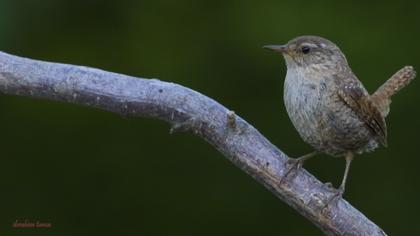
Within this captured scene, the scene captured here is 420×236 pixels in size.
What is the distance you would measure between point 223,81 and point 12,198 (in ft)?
5.44

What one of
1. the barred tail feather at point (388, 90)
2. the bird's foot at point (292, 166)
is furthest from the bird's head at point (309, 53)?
the bird's foot at point (292, 166)

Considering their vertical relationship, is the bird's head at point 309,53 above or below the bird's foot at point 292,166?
above

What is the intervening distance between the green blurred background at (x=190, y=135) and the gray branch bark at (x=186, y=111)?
1.91 meters

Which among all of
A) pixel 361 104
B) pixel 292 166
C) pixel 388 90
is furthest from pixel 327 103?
pixel 388 90

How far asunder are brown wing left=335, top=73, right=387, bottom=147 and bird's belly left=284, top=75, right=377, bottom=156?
0.12 ft

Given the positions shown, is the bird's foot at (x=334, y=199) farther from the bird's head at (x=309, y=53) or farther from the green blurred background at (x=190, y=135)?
the green blurred background at (x=190, y=135)

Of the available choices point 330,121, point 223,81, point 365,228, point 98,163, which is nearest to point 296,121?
point 330,121

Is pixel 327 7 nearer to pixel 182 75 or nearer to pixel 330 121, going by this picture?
pixel 182 75

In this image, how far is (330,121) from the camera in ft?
13.3

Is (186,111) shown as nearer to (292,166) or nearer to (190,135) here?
(292,166)

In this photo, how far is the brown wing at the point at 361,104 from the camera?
4.08m

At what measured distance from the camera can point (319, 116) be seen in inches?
157

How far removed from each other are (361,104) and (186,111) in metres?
1.21

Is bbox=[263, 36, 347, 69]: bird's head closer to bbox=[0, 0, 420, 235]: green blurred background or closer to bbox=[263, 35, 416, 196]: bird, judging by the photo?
bbox=[263, 35, 416, 196]: bird
